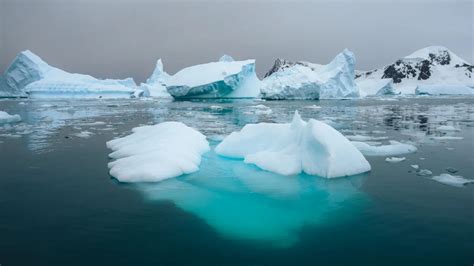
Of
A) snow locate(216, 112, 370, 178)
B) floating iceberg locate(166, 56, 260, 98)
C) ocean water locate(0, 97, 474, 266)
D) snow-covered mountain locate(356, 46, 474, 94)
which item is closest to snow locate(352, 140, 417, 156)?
ocean water locate(0, 97, 474, 266)

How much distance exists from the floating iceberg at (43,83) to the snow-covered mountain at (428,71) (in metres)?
84.6

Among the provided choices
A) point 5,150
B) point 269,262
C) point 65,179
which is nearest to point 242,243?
point 269,262

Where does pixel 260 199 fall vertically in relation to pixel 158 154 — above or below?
below

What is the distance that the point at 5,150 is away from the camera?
9.53m

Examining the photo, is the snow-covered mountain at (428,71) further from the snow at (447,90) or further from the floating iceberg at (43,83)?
the floating iceberg at (43,83)

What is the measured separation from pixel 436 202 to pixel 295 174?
246 cm

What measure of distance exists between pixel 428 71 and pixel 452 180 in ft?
401

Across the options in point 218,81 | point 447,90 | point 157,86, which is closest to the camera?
point 218,81

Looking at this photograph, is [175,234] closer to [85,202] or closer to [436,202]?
[85,202]

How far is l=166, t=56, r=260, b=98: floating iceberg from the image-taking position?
38562 millimetres

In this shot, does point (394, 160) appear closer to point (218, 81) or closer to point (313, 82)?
point (218, 81)

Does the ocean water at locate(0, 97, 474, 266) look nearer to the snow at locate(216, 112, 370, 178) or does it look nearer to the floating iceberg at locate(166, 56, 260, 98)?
the snow at locate(216, 112, 370, 178)

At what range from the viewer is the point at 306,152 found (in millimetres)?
7215

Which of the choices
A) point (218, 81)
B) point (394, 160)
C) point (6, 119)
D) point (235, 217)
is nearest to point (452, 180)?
point (394, 160)
